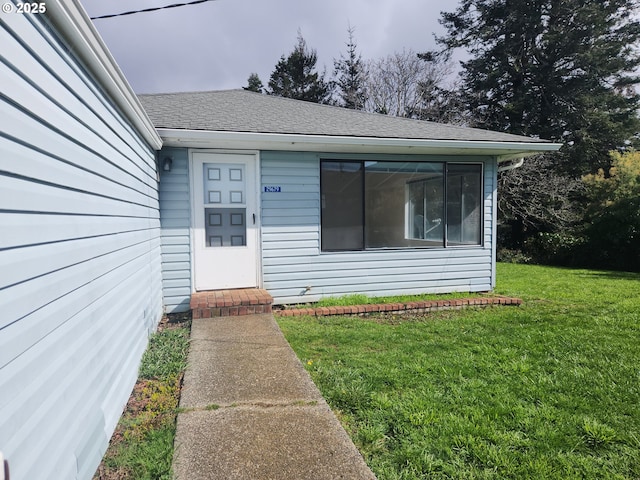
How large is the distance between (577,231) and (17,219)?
590 inches

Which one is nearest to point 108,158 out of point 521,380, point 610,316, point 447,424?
point 447,424

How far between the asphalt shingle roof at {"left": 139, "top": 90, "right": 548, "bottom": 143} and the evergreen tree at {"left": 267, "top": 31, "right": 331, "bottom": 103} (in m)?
14.5

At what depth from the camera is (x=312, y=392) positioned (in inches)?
103

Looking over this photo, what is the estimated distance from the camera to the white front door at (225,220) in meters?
5.20

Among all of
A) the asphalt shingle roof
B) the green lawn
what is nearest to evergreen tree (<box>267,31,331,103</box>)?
the asphalt shingle roof

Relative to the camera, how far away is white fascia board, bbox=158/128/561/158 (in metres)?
4.68

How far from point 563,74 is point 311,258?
15.9 meters

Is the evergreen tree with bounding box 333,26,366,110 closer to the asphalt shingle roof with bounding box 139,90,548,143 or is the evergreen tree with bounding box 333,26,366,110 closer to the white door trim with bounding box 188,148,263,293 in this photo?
the asphalt shingle roof with bounding box 139,90,548,143

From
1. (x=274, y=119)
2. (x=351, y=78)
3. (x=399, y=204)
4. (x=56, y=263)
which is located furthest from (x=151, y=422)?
(x=351, y=78)

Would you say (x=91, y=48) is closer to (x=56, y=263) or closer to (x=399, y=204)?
(x=56, y=263)

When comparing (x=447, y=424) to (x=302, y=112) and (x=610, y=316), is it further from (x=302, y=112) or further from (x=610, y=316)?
(x=302, y=112)

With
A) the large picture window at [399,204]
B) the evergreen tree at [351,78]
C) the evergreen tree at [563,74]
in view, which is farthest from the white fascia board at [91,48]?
the evergreen tree at [351,78]

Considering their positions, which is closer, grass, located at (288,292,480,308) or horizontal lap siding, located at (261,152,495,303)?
horizontal lap siding, located at (261,152,495,303)

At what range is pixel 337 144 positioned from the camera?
516 centimetres
